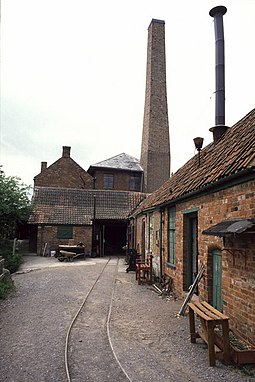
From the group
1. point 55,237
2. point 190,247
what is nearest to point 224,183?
point 190,247

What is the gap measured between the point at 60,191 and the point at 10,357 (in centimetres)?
2282

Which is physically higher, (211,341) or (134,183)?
(134,183)

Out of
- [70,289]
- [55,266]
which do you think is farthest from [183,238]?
[55,266]

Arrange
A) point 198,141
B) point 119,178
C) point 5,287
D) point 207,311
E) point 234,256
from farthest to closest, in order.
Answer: point 119,178 < point 5,287 < point 198,141 < point 234,256 < point 207,311

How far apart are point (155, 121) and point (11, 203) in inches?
702

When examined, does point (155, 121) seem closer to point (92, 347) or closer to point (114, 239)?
point (114, 239)

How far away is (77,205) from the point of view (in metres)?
26.3

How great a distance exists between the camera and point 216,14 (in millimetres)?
11984

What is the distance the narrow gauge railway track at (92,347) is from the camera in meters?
4.48

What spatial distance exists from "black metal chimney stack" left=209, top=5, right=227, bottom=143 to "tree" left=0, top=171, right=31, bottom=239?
13.6 meters

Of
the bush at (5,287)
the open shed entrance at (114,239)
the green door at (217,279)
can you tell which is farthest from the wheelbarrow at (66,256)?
the green door at (217,279)

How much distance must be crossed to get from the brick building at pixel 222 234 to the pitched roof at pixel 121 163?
23598 millimetres

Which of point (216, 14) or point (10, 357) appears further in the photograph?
point (216, 14)

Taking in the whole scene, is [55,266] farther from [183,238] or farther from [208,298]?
[208,298]
